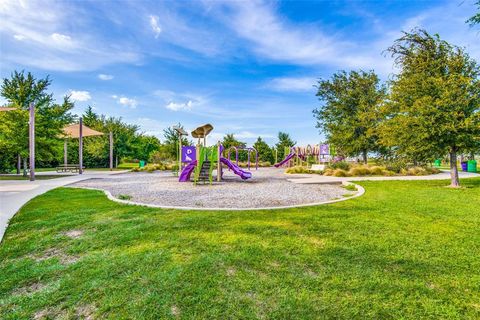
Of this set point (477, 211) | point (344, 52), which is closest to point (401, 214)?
point (477, 211)

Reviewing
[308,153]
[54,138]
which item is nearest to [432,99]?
[308,153]

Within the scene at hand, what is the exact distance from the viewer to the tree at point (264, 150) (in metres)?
33.5

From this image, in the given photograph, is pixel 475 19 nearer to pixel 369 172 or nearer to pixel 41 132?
pixel 369 172

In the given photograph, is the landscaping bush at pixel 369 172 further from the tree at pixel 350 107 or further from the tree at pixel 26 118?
the tree at pixel 26 118

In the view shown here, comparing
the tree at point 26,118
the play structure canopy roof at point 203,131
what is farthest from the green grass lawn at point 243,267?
the tree at point 26,118

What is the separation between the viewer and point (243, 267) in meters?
2.84

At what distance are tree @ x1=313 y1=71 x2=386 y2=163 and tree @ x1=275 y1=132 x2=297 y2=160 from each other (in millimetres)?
11114

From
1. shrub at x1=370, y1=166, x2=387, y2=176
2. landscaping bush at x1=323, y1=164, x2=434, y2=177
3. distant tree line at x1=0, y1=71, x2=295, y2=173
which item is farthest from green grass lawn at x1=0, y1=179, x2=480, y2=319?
distant tree line at x1=0, y1=71, x2=295, y2=173

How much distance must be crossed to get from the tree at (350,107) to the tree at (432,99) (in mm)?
9038

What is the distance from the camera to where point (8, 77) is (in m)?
19.0

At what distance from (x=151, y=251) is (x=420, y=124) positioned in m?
9.88

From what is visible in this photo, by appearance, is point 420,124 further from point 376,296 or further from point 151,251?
point 151,251

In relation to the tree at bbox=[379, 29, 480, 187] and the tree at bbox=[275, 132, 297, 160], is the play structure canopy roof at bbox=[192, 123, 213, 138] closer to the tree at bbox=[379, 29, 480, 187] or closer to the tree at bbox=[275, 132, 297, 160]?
the tree at bbox=[379, 29, 480, 187]

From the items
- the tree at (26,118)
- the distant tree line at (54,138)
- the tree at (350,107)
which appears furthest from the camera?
the tree at (350,107)
